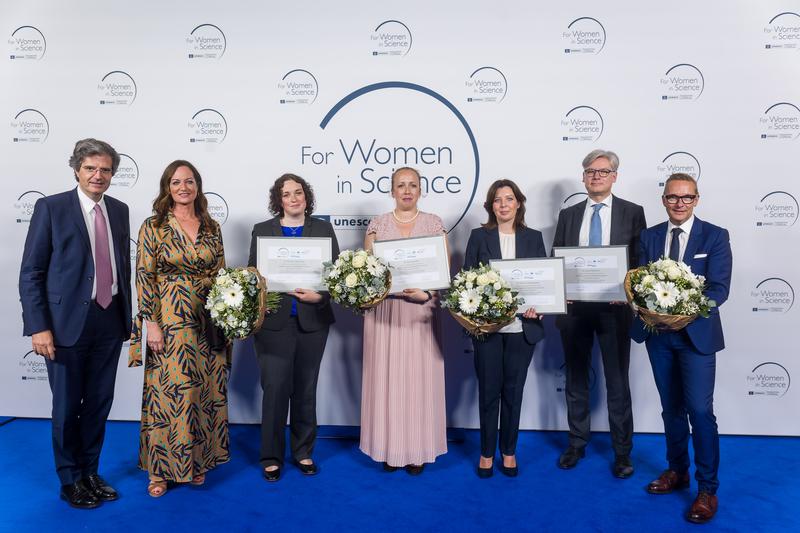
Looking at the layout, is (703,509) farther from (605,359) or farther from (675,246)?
(675,246)

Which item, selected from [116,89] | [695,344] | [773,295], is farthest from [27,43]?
[773,295]

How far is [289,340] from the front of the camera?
11.4 ft

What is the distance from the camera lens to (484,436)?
3537 mm

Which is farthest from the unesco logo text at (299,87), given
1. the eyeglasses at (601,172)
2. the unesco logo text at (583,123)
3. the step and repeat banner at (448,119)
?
the eyeglasses at (601,172)

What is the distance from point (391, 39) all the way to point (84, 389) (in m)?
3.41

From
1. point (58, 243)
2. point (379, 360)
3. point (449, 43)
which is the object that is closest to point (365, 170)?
point (449, 43)

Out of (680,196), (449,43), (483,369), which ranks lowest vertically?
(483,369)

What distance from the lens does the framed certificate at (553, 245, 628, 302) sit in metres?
3.39

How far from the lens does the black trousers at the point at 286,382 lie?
346cm

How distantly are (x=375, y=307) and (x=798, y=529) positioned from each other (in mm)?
2717

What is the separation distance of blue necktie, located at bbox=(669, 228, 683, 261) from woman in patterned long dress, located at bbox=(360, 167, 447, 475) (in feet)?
4.64

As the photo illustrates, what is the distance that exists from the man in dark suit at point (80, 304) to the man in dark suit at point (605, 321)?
9.63ft

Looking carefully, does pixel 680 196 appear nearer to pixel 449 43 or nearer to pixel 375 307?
pixel 375 307

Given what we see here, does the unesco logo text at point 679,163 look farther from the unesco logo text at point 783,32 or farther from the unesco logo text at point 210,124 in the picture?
the unesco logo text at point 210,124
